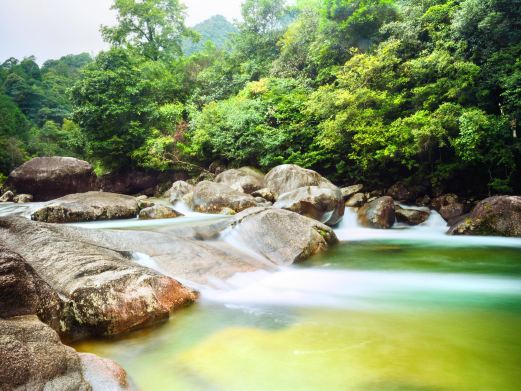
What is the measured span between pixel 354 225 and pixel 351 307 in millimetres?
7384

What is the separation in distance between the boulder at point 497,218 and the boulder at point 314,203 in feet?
13.0

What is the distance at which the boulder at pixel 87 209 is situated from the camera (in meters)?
10.2

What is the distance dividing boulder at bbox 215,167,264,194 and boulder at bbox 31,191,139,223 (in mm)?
4507

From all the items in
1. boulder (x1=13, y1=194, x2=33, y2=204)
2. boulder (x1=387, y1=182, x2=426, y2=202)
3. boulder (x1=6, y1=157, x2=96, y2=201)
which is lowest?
boulder (x1=387, y1=182, x2=426, y2=202)

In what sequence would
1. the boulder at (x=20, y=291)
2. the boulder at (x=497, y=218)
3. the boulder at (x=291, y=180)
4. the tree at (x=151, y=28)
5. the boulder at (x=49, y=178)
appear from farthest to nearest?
the tree at (x=151, y=28), the boulder at (x=49, y=178), the boulder at (x=291, y=180), the boulder at (x=497, y=218), the boulder at (x=20, y=291)

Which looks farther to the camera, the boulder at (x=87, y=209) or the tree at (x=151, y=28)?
the tree at (x=151, y=28)

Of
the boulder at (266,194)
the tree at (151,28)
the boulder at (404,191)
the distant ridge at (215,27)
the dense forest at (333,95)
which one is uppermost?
the distant ridge at (215,27)

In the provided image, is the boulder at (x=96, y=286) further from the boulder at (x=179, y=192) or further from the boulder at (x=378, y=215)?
the boulder at (x=179, y=192)

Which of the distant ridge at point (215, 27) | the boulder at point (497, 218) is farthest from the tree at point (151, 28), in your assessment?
the distant ridge at point (215, 27)

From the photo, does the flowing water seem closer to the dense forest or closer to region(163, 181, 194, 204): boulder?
the dense forest

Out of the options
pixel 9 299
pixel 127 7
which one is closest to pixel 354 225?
pixel 9 299

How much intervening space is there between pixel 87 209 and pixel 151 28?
22642 mm

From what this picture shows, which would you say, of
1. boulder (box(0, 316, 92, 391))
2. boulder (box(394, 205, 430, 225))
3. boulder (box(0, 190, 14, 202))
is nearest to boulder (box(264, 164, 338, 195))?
boulder (box(394, 205, 430, 225))

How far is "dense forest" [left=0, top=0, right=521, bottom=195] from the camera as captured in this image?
1155cm
